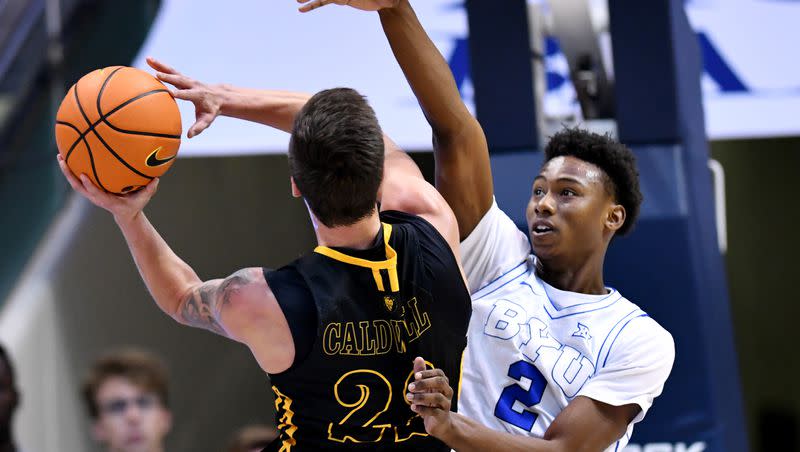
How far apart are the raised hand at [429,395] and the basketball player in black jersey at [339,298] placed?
135 millimetres

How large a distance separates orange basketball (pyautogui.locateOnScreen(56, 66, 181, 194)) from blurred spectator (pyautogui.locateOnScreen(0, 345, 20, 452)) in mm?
3606

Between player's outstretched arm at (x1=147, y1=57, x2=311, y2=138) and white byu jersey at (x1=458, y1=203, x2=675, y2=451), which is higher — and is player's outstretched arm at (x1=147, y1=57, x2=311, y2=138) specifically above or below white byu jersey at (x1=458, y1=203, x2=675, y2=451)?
above

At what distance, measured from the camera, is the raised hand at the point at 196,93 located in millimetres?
2631

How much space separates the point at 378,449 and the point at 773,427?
659 cm

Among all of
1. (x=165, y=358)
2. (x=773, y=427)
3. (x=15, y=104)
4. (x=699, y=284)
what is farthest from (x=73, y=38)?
(x=773, y=427)

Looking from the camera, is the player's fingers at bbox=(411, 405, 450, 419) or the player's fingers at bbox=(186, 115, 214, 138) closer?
the player's fingers at bbox=(411, 405, 450, 419)

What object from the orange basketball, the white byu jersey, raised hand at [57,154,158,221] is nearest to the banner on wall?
the white byu jersey

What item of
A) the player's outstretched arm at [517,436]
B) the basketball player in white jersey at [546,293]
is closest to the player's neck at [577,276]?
the basketball player in white jersey at [546,293]

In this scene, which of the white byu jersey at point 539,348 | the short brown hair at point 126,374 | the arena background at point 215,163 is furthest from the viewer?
the arena background at point 215,163

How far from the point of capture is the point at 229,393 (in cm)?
688

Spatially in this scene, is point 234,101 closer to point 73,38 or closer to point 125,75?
point 125,75

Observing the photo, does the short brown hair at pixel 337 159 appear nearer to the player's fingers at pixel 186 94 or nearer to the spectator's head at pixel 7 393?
the player's fingers at pixel 186 94

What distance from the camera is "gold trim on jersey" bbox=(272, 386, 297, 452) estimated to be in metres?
2.39

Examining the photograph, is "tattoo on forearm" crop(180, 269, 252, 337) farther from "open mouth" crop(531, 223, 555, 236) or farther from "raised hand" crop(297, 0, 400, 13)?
"open mouth" crop(531, 223, 555, 236)
